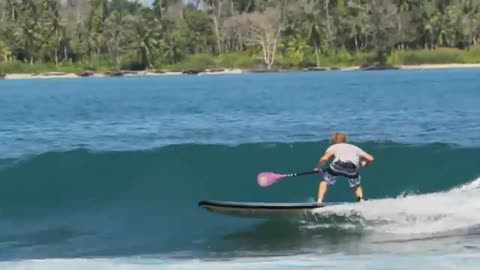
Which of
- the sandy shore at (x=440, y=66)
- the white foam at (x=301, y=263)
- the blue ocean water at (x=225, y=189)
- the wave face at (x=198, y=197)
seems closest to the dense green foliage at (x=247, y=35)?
the sandy shore at (x=440, y=66)

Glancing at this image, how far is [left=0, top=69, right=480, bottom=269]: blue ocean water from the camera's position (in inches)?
553


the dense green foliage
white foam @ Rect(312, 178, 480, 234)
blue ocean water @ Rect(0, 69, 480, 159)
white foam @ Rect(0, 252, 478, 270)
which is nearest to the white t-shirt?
white foam @ Rect(312, 178, 480, 234)

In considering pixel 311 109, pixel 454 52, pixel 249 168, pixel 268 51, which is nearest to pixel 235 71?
pixel 268 51

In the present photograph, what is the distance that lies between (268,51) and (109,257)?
10705 centimetres

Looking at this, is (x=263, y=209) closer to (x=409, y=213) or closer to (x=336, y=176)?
(x=336, y=176)

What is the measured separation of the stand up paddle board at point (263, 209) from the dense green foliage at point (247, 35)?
102 metres

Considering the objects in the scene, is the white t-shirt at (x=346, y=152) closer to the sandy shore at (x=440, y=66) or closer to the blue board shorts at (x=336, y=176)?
the blue board shorts at (x=336, y=176)

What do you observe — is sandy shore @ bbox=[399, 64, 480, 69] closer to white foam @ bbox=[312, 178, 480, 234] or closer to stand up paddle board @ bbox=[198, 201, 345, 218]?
white foam @ bbox=[312, 178, 480, 234]

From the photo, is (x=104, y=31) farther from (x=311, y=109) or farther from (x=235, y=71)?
(x=311, y=109)

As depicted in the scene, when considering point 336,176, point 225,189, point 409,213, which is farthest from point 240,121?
point 409,213

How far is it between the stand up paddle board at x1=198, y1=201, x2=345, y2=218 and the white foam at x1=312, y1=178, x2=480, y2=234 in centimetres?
20

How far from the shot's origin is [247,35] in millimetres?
122750

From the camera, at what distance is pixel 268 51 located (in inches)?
4761

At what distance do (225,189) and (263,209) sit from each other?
6858 millimetres
